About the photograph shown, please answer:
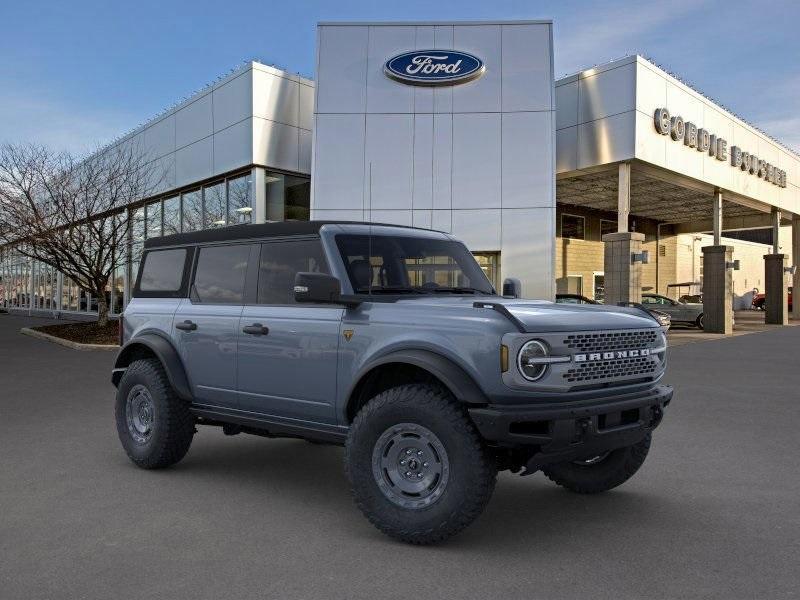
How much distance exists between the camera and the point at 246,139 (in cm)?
2273

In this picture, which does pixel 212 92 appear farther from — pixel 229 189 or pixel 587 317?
pixel 587 317

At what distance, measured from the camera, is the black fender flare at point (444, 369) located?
13.2ft

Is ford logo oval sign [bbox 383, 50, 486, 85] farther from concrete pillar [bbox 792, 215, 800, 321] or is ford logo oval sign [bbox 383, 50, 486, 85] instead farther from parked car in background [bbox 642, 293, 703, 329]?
concrete pillar [bbox 792, 215, 800, 321]

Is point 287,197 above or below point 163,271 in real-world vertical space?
above

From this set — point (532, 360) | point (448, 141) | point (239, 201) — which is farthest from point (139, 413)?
point (239, 201)

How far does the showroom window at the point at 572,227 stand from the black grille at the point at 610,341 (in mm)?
31965

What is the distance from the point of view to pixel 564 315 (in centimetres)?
427

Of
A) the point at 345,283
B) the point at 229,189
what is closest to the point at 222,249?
the point at 345,283

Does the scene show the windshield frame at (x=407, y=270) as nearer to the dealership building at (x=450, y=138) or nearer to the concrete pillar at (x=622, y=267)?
the dealership building at (x=450, y=138)

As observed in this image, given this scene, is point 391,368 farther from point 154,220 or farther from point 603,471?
point 154,220

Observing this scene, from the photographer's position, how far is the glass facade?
23.6 meters

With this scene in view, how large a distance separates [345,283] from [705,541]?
109 inches

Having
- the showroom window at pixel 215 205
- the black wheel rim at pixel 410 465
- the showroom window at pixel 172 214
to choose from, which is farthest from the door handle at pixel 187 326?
the showroom window at pixel 172 214

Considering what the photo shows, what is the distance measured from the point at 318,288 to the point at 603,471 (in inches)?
99.5
